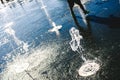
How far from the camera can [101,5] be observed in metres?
9.12

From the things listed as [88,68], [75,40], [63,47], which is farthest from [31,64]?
[88,68]

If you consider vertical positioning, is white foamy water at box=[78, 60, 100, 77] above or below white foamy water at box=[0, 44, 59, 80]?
below

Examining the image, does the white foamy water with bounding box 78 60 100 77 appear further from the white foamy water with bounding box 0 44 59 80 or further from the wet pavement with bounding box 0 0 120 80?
the white foamy water with bounding box 0 44 59 80

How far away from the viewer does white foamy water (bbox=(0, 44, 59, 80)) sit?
5680 millimetres

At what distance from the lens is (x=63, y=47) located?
655 centimetres

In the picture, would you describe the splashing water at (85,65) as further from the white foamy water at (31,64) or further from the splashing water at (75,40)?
the white foamy water at (31,64)

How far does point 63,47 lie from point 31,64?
1.08 m

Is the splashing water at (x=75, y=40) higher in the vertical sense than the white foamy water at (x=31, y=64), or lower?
lower

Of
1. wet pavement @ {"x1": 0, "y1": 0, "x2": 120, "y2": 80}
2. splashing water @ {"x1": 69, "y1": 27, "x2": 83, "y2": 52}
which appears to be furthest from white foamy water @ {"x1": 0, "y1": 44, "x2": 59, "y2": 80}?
splashing water @ {"x1": 69, "y1": 27, "x2": 83, "y2": 52}

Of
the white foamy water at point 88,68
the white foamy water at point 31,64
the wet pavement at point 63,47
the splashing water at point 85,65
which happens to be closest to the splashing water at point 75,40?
the splashing water at point 85,65

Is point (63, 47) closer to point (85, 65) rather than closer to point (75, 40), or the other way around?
point (75, 40)

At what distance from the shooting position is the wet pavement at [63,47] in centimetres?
514

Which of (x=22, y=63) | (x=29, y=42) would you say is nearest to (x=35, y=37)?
(x=29, y=42)

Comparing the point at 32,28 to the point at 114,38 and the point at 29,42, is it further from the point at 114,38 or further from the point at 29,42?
the point at 114,38
